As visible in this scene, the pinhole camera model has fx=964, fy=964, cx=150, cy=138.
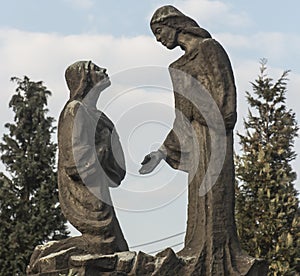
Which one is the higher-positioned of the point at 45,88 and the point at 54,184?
the point at 45,88

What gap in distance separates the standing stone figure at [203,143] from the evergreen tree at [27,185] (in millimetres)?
9253

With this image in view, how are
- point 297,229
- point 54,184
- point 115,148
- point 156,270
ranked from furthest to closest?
point 54,184
point 297,229
point 115,148
point 156,270

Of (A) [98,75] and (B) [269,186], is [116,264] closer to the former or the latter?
(A) [98,75]

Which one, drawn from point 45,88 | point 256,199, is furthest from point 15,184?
point 256,199

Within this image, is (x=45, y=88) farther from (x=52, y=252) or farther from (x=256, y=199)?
(x=52, y=252)

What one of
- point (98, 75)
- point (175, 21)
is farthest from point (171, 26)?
point (98, 75)

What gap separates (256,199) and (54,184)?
483 cm

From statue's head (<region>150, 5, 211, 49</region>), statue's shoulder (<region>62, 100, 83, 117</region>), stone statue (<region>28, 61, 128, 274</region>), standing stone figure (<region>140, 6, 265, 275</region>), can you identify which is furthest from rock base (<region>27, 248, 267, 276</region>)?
statue's head (<region>150, 5, 211, 49</region>)

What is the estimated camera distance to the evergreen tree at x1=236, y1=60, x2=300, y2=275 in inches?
707

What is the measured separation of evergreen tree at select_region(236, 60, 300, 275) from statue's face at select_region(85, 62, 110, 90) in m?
7.16

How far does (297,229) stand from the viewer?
18.0 m

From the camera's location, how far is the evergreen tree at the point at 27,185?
2066 cm

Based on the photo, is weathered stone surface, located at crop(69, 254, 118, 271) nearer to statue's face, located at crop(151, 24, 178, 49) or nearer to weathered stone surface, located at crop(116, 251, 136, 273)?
weathered stone surface, located at crop(116, 251, 136, 273)

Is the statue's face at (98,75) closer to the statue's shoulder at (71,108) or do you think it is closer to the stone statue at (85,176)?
the stone statue at (85,176)
